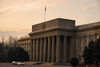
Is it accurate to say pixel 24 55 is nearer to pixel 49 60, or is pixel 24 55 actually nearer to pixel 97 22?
pixel 49 60

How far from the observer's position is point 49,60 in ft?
256

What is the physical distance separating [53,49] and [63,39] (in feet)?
16.9

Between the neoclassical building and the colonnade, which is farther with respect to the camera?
the colonnade

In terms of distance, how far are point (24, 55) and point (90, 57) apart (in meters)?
48.4

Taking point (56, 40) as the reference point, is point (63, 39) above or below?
above

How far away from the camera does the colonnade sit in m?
74.3

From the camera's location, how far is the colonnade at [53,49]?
7432cm

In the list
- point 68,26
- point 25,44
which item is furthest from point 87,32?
point 25,44

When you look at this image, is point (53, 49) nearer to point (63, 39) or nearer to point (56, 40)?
point (56, 40)

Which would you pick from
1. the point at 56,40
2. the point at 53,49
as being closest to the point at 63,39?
the point at 56,40

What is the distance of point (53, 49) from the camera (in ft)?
248

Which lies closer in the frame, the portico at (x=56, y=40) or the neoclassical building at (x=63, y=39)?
the neoclassical building at (x=63, y=39)

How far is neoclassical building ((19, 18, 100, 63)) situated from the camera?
241ft

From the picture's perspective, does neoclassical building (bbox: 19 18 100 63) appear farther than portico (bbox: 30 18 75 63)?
No
